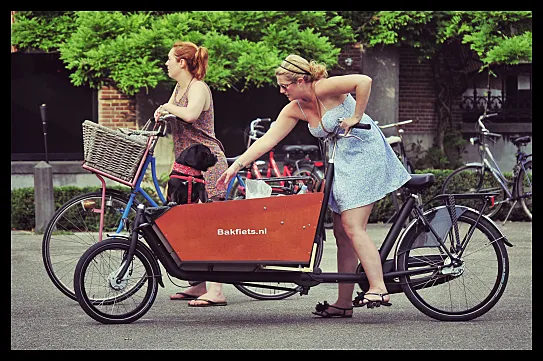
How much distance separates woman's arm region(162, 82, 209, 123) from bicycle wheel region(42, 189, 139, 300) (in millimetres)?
712

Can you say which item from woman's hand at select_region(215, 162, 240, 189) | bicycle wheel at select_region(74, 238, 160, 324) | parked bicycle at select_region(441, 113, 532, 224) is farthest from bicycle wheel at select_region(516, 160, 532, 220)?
bicycle wheel at select_region(74, 238, 160, 324)

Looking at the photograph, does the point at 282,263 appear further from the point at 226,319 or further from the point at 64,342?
the point at 64,342

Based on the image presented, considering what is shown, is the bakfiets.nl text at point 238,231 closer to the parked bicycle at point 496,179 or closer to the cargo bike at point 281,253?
the cargo bike at point 281,253

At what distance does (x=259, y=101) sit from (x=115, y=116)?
2.60 m

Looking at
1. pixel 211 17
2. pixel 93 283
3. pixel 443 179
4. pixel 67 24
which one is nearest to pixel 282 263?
pixel 93 283

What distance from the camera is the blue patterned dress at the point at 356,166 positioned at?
6.04 m

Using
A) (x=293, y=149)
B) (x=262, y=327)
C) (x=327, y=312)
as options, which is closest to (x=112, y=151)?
(x=262, y=327)

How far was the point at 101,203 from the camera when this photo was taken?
6.74m

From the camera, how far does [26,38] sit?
52.6 ft

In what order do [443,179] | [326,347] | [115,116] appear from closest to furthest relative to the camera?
[326,347] → [443,179] → [115,116]

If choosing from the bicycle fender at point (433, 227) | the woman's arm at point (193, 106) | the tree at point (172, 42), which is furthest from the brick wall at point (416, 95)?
the bicycle fender at point (433, 227)

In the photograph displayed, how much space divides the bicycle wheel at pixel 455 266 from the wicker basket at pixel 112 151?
1.90 meters

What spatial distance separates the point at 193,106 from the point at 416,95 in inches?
487

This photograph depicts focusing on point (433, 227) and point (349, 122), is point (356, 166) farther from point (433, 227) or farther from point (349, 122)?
point (433, 227)
